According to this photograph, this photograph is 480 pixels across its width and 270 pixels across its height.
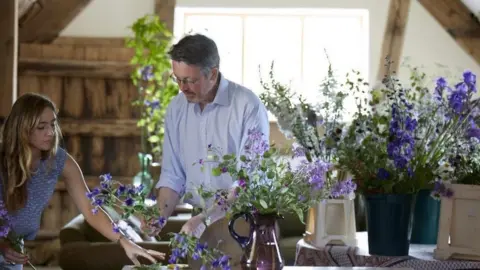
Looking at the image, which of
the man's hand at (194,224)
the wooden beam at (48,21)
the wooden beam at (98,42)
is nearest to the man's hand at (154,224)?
the man's hand at (194,224)

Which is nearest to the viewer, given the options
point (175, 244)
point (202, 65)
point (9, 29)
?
point (175, 244)

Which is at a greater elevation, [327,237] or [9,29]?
[9,29]

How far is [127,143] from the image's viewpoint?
8.02 meters

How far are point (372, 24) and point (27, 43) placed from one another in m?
2.81

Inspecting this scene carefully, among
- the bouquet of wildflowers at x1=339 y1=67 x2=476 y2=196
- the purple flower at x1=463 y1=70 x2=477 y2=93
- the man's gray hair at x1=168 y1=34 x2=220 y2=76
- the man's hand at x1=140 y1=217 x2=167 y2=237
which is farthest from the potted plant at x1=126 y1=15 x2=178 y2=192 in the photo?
the man's hand at x1=140 y1=217 x2=167 y2=237

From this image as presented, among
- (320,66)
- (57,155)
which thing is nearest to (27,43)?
(320,66)

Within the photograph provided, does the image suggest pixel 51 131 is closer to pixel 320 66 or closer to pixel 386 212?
pixel 386 212

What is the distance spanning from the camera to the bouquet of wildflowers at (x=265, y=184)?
246 centimetres

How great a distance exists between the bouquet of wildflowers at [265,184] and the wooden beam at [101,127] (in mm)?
5503

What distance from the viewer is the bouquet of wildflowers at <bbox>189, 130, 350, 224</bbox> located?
96.8 inches

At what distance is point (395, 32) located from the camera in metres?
7.92

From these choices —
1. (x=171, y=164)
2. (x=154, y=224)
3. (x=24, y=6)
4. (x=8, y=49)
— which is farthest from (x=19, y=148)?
(x=24, y=6)

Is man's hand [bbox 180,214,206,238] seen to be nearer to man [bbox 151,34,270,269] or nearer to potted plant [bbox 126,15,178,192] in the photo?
man [bbox 151,34,270,269]

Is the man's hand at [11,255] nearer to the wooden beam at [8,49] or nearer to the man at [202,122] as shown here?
the man at [202,122]
